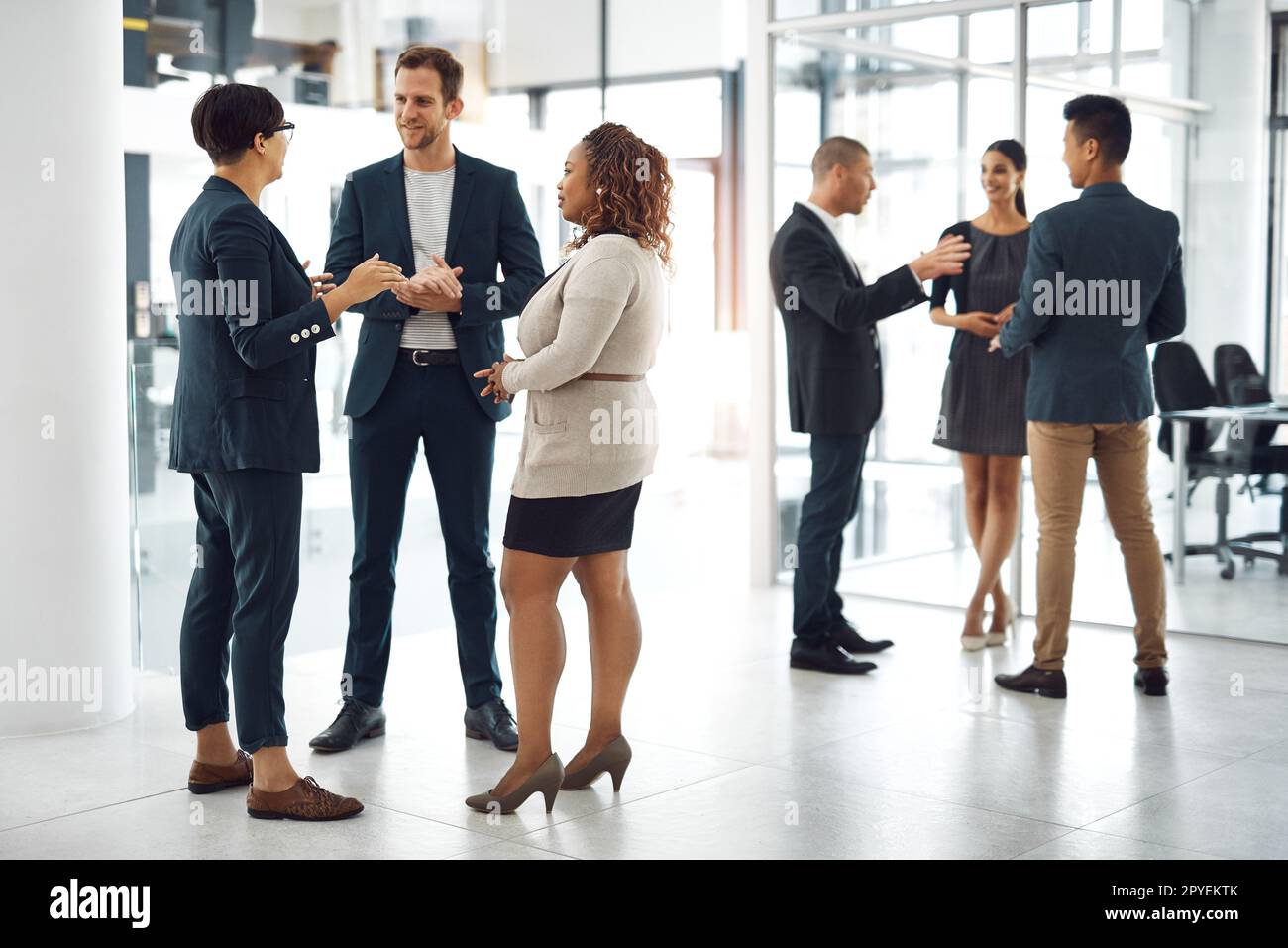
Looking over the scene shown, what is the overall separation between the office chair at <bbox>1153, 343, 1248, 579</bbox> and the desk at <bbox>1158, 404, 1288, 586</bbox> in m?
0.02

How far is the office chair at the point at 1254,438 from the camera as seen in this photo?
5.45 m

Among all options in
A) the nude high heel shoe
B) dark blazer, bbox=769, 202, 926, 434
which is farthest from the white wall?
dark blazer, bbox=769, 202, 926, 434

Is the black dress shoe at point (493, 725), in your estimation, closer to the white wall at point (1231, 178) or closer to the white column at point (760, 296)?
the white column at point (760, 296)

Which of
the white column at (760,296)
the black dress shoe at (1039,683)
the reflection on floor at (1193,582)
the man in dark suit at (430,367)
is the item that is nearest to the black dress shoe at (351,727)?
the man in dark suit at (430,367)

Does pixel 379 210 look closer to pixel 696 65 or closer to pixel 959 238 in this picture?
pixel 959 238

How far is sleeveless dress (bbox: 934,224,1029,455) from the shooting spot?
519cm

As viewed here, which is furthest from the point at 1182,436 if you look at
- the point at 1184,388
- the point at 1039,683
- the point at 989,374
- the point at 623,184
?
the point at 623,184

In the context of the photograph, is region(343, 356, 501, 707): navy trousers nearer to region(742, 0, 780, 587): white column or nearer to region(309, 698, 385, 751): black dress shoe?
region(309, 698, 385, 751): black dress shoe

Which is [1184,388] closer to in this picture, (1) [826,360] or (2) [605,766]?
(1) [826,360]

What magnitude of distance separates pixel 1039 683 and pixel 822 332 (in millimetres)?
1318

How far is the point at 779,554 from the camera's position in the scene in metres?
6.67

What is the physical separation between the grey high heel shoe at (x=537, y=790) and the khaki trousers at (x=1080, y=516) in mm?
1900

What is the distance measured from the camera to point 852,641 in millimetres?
5285
